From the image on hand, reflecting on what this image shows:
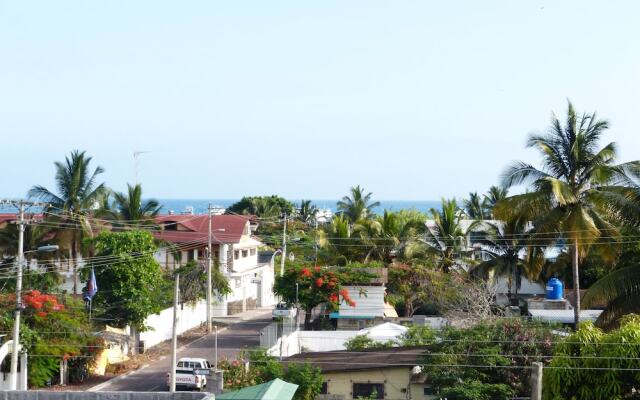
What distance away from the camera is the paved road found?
3538cm

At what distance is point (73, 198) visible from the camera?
4803cm

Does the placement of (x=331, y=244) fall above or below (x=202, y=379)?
above

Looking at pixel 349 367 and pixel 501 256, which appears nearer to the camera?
pixel 349 367

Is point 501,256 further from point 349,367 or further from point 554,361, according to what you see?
point 554,361

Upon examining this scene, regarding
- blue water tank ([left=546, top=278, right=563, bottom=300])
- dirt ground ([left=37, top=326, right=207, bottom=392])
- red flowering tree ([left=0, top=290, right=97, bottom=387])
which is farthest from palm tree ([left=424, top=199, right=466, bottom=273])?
red flowering tree ([left=0, top=290, right=97, bottom=387])

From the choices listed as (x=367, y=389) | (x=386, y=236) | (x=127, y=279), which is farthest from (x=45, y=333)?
(x=386, y=236)

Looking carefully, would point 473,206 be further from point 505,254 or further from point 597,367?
point 597,367

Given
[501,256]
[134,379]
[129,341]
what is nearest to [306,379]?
[134,379]

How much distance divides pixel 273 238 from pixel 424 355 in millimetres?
53908

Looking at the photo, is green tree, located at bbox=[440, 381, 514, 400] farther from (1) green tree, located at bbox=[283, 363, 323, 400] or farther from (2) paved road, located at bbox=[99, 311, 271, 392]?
(2) paved road, located at bbox=[99, 311, 271, 392]

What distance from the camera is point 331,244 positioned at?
53.6m

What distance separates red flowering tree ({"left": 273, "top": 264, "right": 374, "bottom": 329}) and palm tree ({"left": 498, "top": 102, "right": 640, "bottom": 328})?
12.6 meters

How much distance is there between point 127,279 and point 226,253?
16.9m

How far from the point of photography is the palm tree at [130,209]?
52.5 metres
